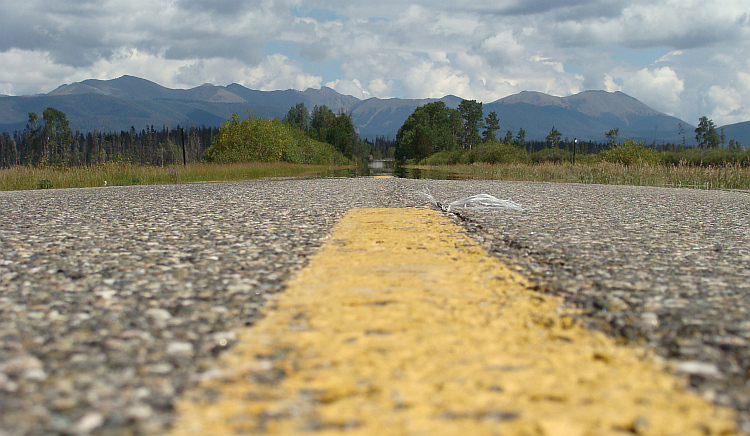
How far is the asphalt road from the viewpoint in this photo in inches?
65.8

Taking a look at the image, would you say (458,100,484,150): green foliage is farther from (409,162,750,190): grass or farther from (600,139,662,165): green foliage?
(409,162,750,190): grass

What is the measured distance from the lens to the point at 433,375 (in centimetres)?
178

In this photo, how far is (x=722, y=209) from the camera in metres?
8.38

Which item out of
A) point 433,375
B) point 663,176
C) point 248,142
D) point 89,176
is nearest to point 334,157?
point 248,142

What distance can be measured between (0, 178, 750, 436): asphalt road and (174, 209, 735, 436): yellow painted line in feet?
0.47

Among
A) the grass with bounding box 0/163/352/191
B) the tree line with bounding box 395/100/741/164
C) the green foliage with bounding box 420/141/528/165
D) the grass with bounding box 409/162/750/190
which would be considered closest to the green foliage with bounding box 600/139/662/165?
the grass with bounding box 409/162/750/190

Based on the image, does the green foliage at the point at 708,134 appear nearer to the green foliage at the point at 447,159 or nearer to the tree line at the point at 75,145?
the green foliage at the point at 447,159

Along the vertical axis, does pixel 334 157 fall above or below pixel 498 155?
above

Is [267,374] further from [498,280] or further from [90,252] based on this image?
[90,252]

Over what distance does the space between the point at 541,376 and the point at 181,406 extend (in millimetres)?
1251

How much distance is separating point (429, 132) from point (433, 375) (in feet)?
295

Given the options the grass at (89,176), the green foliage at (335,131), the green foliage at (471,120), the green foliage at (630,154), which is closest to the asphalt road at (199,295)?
the grass at (89,176)

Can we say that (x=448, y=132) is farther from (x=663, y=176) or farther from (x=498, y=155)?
(x=663, y=176)

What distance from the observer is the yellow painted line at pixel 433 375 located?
1473 millimetres
